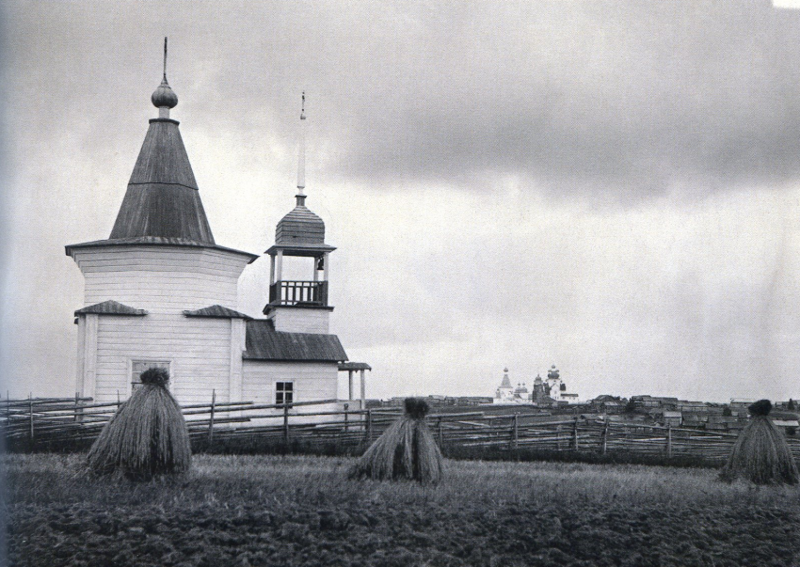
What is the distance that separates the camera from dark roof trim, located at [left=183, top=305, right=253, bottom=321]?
32.4m

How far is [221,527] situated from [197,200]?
2353 centimetres

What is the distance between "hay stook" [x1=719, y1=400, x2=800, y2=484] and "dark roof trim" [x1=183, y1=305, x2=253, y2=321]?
16653mm

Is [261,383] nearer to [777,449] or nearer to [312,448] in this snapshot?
[312,448]

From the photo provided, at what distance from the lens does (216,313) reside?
32688mm

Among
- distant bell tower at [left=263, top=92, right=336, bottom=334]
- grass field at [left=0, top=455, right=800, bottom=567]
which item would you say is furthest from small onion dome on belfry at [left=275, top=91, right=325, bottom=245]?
grass field at [left=0, top=455, right=800, bottom=567]

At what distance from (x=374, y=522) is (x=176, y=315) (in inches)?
796

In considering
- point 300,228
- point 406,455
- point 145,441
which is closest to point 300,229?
point 300,228

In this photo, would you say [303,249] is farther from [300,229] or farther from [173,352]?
[173,352]

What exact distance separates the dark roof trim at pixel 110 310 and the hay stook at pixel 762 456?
58.9ft

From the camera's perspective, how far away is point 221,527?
1255 centimetres

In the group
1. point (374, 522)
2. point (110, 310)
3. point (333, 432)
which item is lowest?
point (374, 522)

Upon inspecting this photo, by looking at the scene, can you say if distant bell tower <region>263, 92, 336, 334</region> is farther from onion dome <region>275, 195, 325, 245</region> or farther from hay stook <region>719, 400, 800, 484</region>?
hay stook <region>719, 400, 800, 484</region>

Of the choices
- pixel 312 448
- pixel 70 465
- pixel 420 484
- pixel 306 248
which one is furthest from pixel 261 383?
pixel 420 484

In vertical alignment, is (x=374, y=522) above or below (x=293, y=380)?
below
